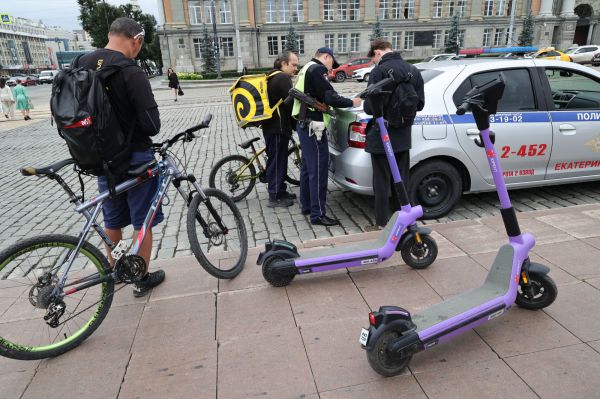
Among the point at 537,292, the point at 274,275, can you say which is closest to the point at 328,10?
the point at 274,275

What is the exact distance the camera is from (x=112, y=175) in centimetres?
309

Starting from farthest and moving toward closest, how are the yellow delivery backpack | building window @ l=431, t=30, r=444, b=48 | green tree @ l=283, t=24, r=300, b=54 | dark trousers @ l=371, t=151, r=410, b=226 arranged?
building window @ l=431, t=30, r=444, b=48 → green tree @ l=283, t=24, r=300, b=54 → the yellow delivery backpack → dark trousers @ l=371, t=151, r=410, b=226

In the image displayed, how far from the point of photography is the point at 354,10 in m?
51.7

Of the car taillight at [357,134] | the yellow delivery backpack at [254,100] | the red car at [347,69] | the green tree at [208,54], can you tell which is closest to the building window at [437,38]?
the red car at [347,69]

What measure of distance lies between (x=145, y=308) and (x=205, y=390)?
1.16 meters

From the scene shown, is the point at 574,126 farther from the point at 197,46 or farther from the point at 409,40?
the point at 409,40

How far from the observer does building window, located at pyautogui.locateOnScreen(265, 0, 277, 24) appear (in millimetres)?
50250

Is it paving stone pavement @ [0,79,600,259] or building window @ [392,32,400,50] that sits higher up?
building window @ [392,32,400,50]

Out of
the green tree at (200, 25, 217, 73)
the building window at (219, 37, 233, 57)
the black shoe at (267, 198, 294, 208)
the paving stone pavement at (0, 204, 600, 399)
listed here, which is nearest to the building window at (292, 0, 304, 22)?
the building window at (219, 37, 233, 57)

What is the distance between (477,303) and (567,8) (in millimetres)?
66867

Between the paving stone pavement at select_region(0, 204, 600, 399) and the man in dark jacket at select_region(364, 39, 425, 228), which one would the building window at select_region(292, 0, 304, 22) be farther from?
the paving stone pavement at select_region(0, 204, 600, 399)

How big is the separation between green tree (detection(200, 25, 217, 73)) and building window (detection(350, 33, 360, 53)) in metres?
16.8

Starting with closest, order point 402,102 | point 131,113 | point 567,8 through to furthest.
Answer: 1. point 131,113
2. point 402,102
3. point 567,8

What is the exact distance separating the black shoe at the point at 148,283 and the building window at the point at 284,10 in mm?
51944
